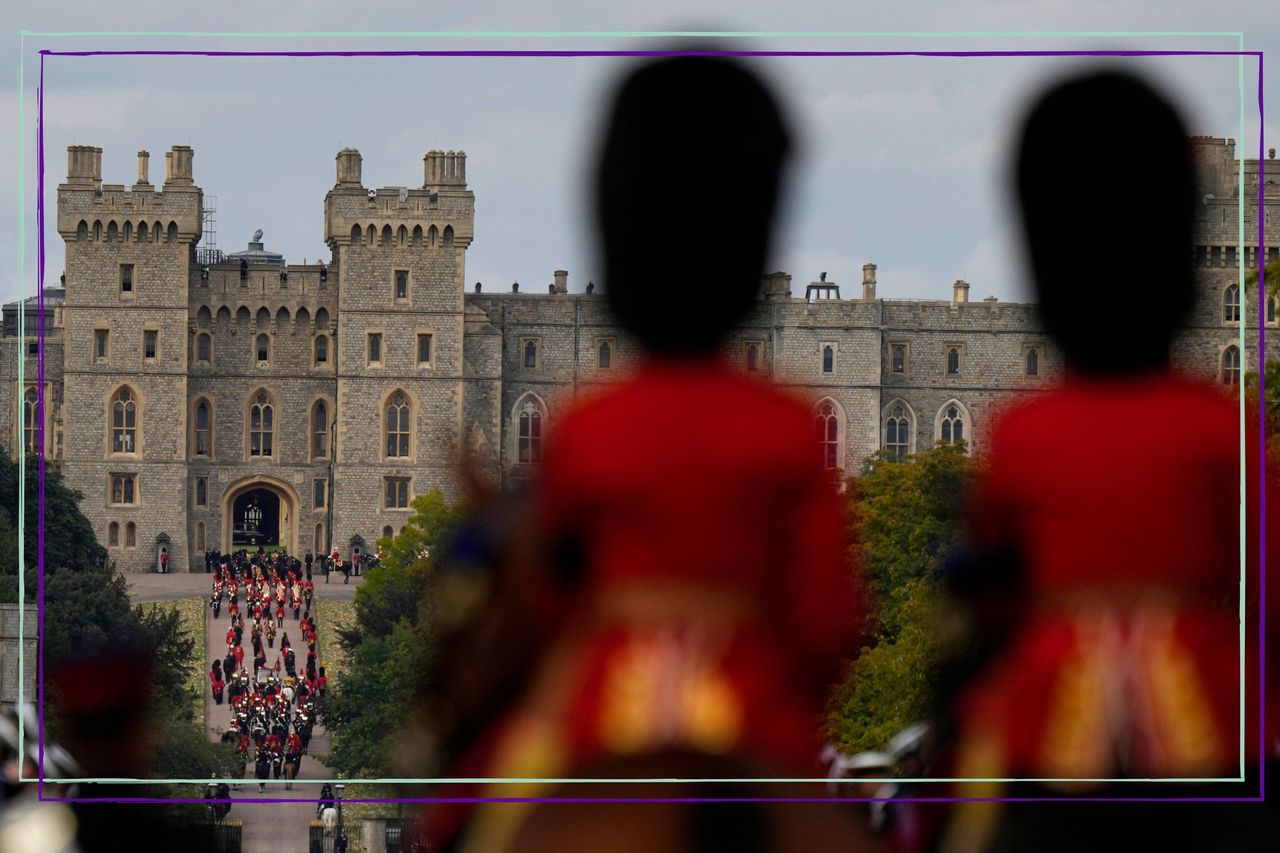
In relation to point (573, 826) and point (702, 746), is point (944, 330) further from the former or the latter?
point (573, 826)

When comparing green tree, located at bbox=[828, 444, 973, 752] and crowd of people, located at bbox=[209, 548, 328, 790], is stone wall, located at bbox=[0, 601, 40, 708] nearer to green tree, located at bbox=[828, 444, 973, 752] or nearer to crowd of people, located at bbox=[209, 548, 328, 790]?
crowd of people, located at bbox=[209, 548, 328, 790]

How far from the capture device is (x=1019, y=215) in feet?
11.1

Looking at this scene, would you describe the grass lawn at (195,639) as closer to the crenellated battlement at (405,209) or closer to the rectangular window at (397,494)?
the rectangular window at (397,494)

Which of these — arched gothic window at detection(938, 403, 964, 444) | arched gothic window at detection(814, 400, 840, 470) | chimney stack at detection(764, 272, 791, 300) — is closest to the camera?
arched gothic window at detection(814, 400, 840, 470)

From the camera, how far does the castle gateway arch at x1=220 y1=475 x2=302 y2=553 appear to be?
3354 millimetres

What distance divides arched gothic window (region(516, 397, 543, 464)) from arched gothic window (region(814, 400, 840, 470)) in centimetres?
→ 45

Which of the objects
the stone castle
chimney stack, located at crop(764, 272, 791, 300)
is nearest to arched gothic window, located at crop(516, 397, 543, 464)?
the stone castle

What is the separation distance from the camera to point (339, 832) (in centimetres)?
336

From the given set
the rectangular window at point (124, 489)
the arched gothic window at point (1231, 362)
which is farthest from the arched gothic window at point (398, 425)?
the arched gothic window at point (1231, 362)

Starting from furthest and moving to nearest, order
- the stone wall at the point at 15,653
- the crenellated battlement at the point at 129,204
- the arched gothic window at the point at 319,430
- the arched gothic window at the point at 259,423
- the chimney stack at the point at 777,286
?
the arched gothic window at the point at 319,430
the arched gothic window at the point at 259,423
the stone wall at the point at 15,653
the crenellated battlement at the point at 129,204
the chimney stack at the point at 777,286

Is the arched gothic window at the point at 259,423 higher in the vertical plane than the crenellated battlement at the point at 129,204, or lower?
lower

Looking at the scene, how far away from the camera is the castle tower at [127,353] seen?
11.0ft

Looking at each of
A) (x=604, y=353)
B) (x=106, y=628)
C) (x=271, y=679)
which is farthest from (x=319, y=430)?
(x=604, y=353)

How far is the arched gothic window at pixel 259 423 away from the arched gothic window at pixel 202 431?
0.09 m
